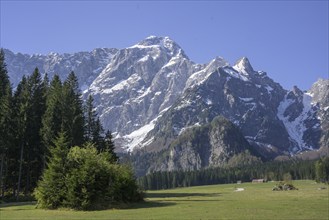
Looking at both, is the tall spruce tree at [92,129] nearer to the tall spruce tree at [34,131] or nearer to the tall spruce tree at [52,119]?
the tall spruce tree at [34,131]

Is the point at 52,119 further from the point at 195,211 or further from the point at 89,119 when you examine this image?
the point at 195,211

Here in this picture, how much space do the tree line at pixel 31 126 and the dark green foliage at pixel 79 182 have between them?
47.0 feet

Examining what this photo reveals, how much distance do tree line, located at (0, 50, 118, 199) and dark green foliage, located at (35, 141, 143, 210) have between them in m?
14.3

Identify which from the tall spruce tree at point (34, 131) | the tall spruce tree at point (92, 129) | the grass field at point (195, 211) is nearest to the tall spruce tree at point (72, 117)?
the tall spruce tree at point (34, 131)

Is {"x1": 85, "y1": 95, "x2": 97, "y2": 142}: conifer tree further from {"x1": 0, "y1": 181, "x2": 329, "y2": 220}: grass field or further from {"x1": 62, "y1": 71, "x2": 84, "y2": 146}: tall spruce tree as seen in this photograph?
{"x1": 0, "y1": 181, "x2": 329, "y2": 220}: grass field

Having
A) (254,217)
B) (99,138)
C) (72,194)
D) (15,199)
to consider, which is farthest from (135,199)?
(99,138)

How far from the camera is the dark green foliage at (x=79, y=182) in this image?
50.8 meters

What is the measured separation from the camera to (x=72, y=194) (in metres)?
50.5

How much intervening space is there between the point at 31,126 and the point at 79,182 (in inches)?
1085

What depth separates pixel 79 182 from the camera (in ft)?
168

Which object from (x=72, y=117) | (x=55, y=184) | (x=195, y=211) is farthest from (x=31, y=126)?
(x=195, y=211)

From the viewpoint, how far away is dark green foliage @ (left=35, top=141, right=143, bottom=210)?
50844 millimetres

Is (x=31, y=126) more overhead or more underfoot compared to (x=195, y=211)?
more overhead

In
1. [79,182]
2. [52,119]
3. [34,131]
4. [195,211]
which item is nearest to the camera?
[195,211]
